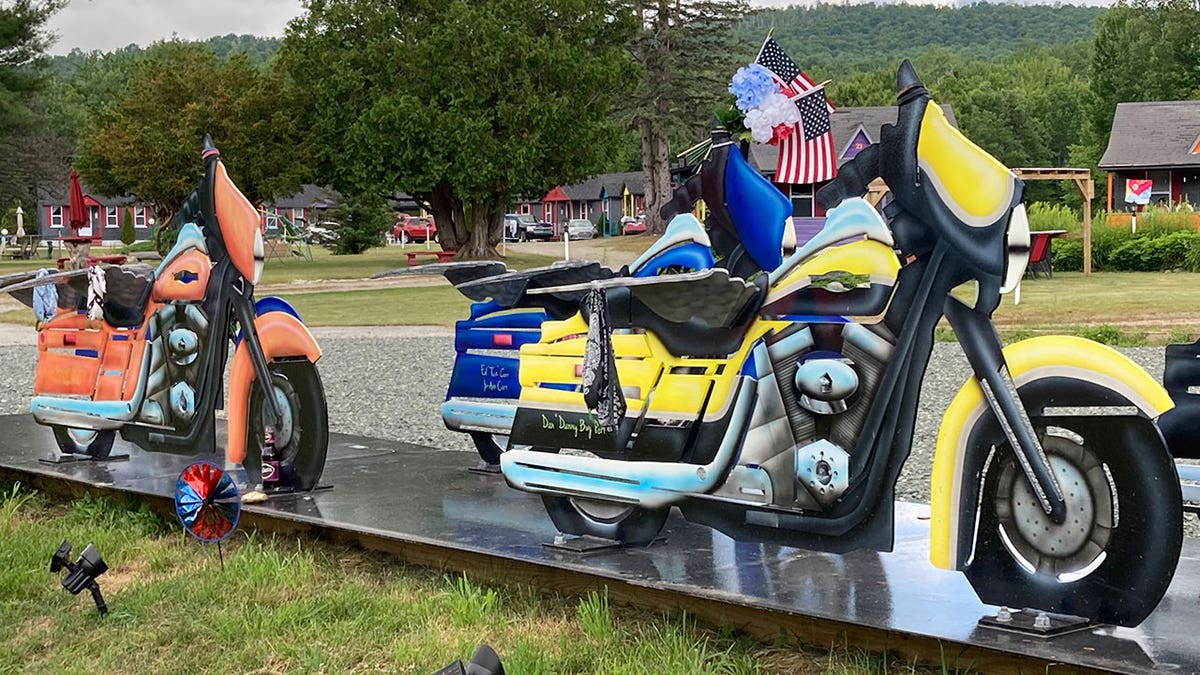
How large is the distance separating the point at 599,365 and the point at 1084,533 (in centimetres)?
188

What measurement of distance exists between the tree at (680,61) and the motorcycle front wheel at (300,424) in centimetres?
4468

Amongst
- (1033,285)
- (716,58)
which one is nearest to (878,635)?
(1033,285)

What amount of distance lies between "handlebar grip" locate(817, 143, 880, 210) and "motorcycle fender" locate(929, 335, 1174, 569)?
0.79 meters

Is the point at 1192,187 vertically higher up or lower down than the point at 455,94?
lower down

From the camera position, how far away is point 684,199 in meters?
6.16

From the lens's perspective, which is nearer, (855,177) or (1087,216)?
(855,177)

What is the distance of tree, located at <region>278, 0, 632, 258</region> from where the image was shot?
35812mm

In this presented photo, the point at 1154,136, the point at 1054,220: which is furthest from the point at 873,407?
the point at 1154,136

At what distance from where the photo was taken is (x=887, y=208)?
15.5ft

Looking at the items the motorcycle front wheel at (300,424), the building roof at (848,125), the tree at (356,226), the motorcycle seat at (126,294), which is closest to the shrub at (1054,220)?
the building roof at (848,125)

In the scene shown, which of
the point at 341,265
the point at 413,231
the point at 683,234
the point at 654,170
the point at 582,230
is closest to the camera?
the point at 683,234

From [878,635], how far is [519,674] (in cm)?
110

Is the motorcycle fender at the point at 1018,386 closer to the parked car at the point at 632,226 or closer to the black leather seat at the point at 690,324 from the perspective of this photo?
the black leather seat at the point at 690,324

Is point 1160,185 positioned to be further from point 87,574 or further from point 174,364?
point 87,574
